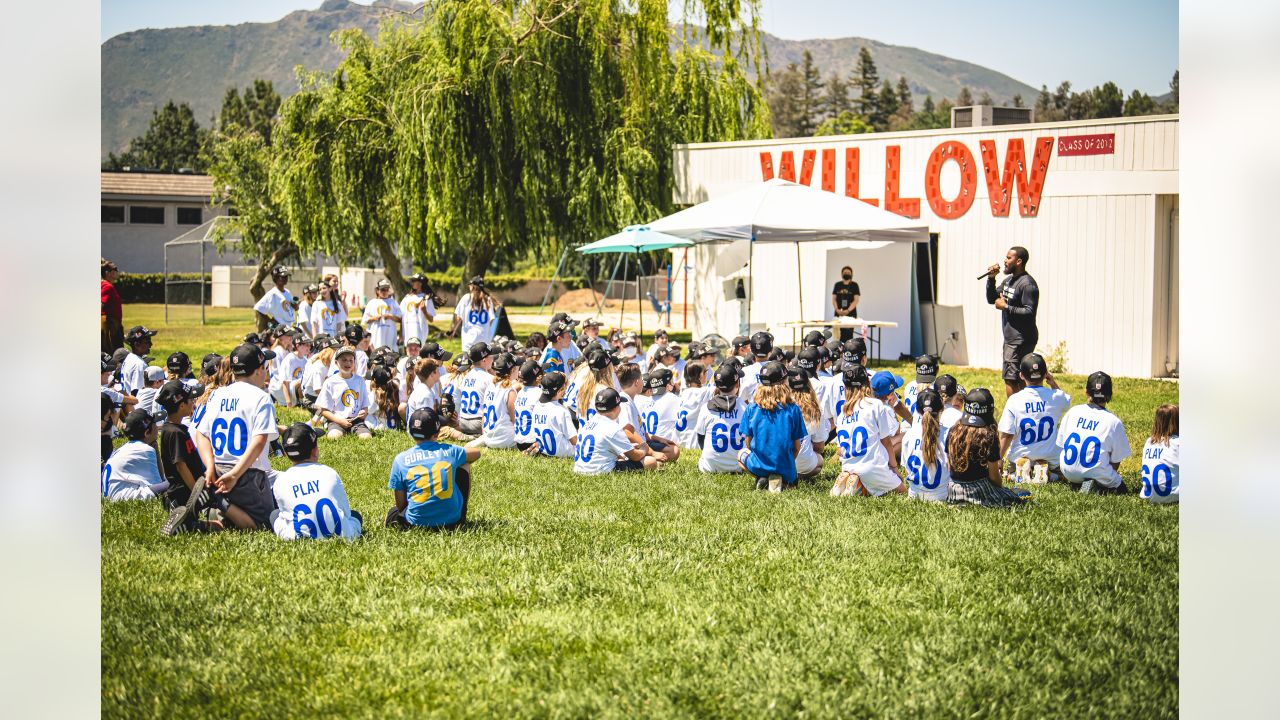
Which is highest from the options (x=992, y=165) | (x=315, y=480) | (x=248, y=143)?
(x=248, y=143)

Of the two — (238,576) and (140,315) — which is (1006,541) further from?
(140,315)

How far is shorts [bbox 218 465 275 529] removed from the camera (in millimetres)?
7086

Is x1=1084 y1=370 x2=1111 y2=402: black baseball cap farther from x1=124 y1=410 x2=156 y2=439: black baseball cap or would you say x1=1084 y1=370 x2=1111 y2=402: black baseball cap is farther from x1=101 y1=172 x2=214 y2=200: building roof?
x1=101 y1=172 x2=214 y2=200: building roof

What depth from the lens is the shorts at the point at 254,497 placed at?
23.2 ft

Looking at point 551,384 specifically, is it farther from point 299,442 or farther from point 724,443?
point 299,442

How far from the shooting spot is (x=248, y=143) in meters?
31.4

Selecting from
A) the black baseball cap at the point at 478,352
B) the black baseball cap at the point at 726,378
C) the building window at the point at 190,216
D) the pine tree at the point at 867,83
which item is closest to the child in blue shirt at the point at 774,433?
the black baseball cap at the point at 726,378

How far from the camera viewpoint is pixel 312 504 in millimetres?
6723

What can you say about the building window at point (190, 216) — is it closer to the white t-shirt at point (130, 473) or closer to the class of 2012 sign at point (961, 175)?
the class of 2012 sign at point (961, 175)

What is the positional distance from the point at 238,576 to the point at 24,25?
2.96m

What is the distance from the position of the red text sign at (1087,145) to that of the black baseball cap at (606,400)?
10.2 metres

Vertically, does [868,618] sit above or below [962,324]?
below

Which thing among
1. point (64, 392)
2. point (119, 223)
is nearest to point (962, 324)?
point (64, 392)

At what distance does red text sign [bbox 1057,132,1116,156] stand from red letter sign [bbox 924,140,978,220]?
1.43 m
